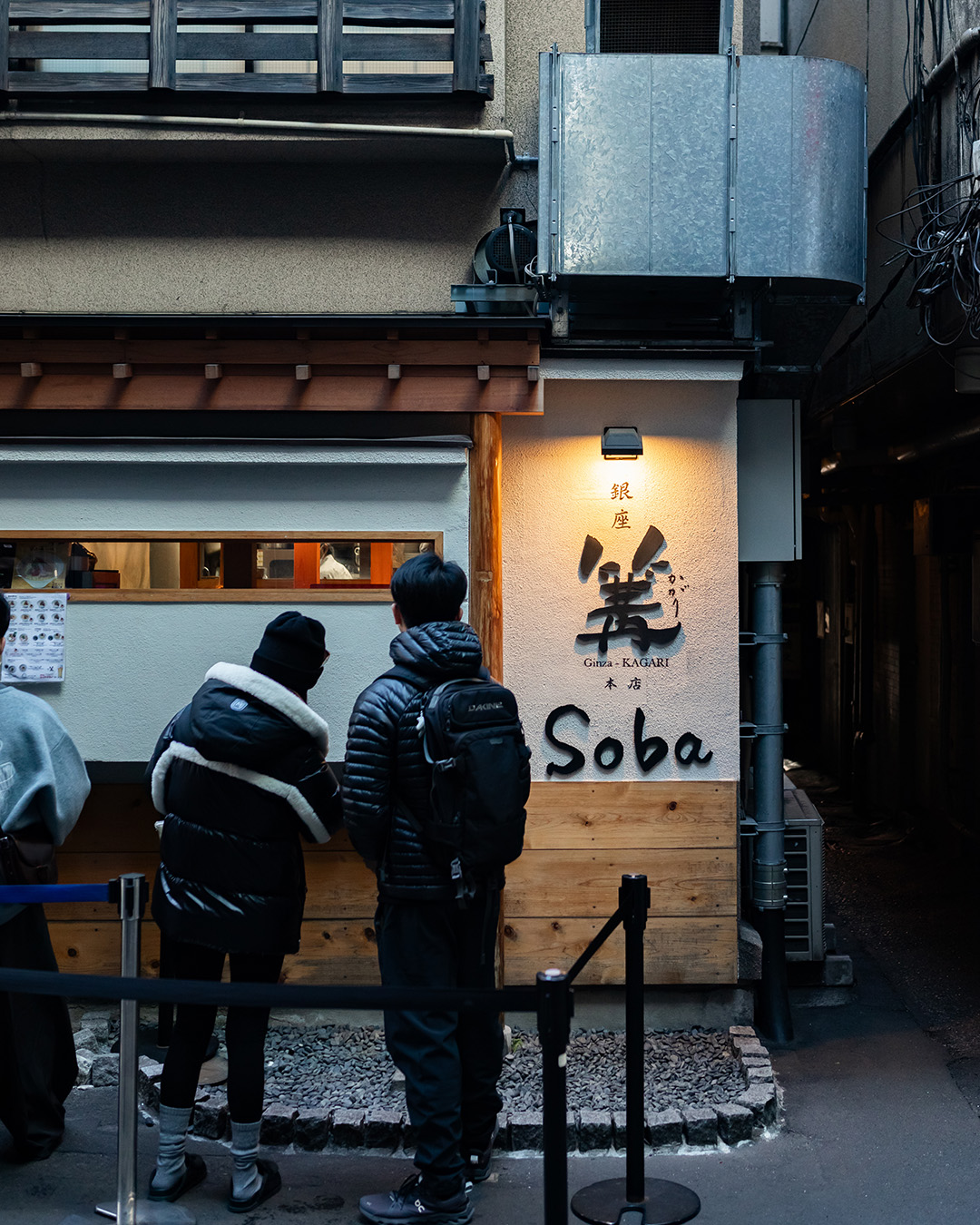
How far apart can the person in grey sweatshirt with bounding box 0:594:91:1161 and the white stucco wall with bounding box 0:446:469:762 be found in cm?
105

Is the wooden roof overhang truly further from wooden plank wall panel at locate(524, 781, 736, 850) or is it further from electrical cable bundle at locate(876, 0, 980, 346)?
electrical cable bundle at locate(876, 0, 980, 346)

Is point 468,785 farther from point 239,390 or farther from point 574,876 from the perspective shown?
point 239,390

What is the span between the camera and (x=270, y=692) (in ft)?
14.3

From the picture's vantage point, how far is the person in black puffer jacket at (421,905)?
432 centimetres

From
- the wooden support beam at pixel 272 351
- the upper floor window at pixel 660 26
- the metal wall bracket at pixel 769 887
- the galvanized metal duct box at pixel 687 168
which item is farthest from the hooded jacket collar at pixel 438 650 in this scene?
the upper floor window at pixel 660 26

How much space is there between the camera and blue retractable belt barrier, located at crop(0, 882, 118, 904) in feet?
13.9

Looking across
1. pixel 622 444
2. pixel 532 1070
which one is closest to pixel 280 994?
pixel 532 1070

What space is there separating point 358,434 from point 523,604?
128cm

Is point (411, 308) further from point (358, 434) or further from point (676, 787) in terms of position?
point (676, 787)

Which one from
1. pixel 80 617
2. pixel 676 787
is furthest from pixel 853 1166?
pixel 80 617

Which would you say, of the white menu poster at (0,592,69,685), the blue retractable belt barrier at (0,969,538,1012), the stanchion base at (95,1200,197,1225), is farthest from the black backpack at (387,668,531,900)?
the white menu poster at (0,592,69,685)

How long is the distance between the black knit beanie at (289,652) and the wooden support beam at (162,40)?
11.3ft

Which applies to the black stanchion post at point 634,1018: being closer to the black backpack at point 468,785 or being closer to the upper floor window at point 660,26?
the black backpack at point 468,785

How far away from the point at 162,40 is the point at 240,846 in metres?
4.41
